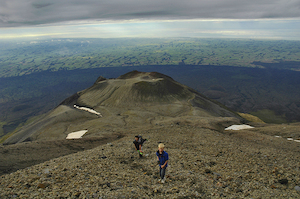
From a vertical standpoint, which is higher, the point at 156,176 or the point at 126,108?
the point at 156,176

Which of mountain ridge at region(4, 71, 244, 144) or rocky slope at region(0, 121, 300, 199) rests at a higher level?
rocky slope at region(0, 121, 300, 199)

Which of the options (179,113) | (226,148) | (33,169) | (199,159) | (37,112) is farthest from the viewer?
(37,112)

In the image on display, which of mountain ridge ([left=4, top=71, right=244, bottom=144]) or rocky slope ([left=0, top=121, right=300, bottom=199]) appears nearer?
rocky slope ([left=0, top=121, right=300, bottom=199])

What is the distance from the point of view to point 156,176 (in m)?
13.8

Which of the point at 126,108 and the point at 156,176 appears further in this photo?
the point at 126,108

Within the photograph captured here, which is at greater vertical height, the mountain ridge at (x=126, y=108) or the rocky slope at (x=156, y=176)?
the rocky slope at (x=156, y=176)

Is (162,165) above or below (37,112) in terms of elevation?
above

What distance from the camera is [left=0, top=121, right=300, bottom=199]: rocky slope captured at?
11.1 metres

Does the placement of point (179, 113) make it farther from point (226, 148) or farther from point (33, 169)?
point (33, 169)

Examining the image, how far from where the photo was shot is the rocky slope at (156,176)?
11078 mm

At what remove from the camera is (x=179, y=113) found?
234 feet

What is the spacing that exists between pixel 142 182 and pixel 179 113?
6006cm

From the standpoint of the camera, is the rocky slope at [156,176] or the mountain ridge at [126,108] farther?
the mountain ridge at [126,108]

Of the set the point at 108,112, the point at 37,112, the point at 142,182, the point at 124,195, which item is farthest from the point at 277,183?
the point at 37,112
